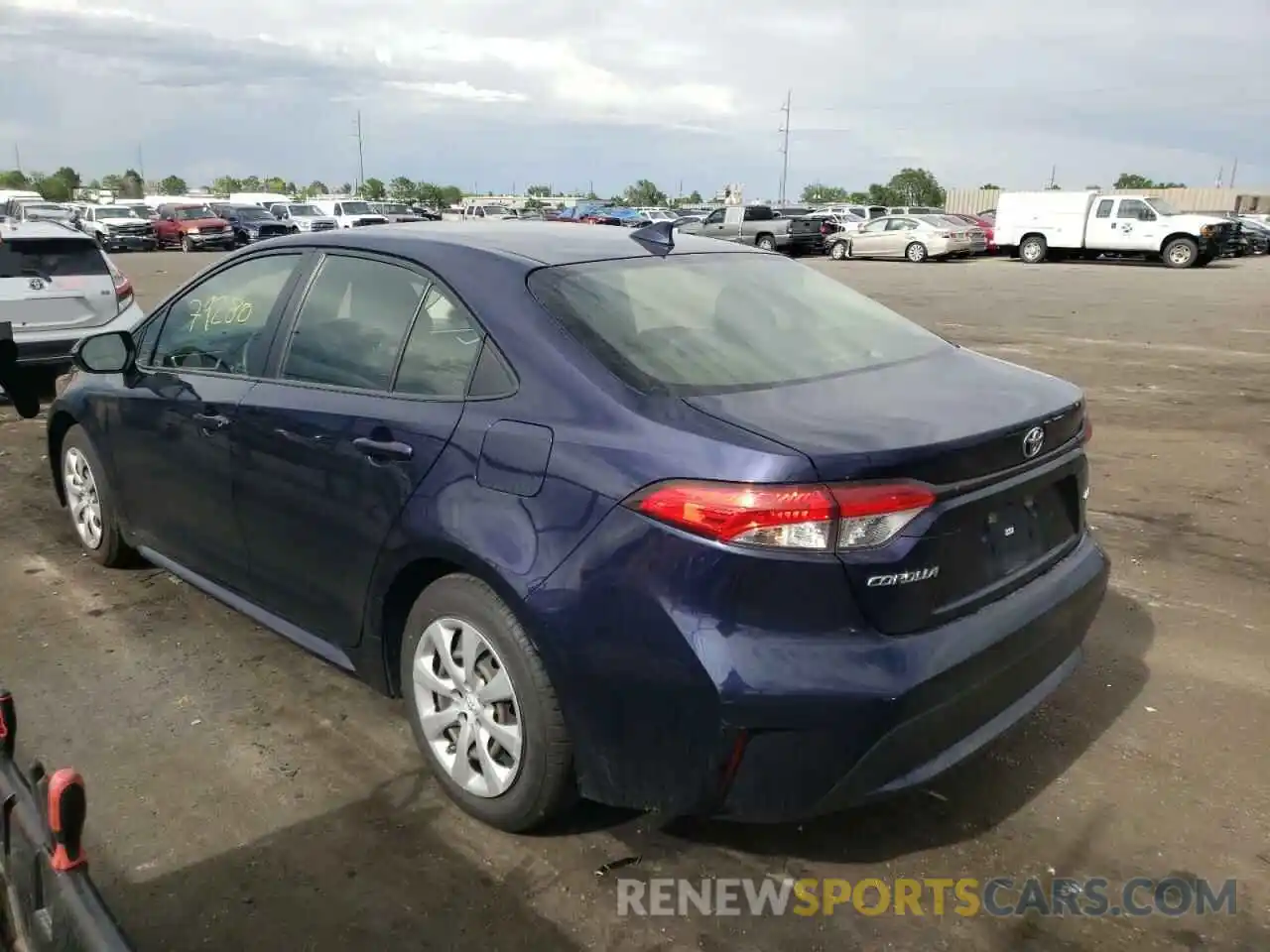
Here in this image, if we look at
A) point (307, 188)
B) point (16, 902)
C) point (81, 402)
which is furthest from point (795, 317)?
point (307, 188)

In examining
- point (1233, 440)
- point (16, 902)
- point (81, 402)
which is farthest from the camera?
point (1233, 440)

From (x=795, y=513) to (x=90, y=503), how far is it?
3.88 meters

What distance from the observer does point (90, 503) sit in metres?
4.88

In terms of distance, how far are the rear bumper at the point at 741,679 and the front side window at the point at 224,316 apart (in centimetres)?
189

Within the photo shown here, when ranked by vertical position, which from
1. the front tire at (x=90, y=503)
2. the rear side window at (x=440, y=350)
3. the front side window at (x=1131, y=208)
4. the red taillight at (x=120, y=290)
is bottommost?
the front tire at (x=90, y=503)

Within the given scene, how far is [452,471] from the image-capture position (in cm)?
A: 283

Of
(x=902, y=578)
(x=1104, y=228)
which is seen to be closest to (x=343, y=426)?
(x=902, y=578)

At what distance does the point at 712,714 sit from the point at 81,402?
366 centimetres

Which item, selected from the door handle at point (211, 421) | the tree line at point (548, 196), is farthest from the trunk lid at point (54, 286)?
the tree line at point (548, 196)

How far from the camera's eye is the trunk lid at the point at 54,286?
8367mm

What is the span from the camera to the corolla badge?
2.37 metres

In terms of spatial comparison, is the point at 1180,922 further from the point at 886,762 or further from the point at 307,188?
the point at 307,188

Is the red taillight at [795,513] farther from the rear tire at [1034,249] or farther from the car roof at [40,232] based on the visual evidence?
the rear tire at [1034,249]

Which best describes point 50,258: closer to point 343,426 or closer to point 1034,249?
point 343,426
